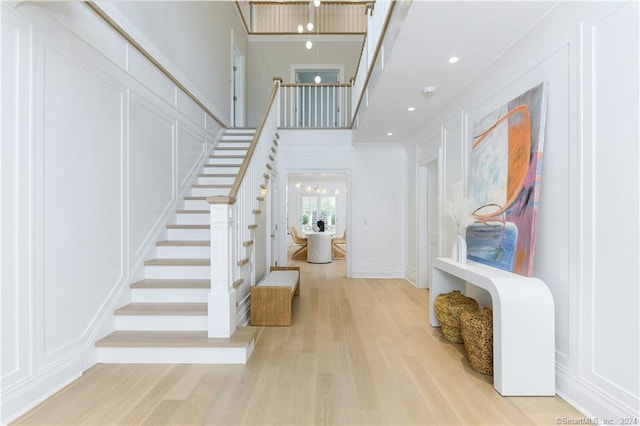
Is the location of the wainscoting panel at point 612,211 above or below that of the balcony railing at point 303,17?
below

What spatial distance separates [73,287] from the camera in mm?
2221

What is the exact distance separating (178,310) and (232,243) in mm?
786

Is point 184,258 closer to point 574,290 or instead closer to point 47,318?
point 47,318

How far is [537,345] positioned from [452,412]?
695 millimetres

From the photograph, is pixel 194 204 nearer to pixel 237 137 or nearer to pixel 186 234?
pixel 186 234

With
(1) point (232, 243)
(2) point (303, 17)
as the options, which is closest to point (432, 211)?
(1) point (232, 243)

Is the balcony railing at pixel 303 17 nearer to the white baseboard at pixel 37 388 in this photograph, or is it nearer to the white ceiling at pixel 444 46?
the white ceiling at pixel 444 46

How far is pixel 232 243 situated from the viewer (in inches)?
104

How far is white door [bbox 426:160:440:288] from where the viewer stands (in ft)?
15.1

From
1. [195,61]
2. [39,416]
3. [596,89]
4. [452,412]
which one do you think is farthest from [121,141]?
[596,89]

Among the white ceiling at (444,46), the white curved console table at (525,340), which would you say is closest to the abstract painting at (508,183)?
the white curved console table at (525,340)

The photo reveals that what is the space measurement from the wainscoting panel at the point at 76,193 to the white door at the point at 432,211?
3994 millimetres

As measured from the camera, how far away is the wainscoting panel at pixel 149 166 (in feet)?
9.89

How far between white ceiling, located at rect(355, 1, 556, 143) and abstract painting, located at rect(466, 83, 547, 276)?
1.51 feet
